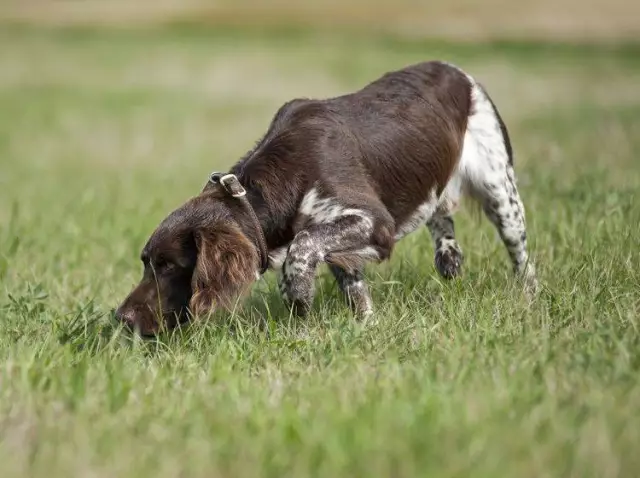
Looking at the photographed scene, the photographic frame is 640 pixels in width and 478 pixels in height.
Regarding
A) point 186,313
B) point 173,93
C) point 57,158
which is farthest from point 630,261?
point 173,93

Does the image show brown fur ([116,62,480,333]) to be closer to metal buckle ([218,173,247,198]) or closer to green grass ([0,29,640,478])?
metal buckle ([218,173,247,198])

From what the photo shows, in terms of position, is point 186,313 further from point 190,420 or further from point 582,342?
point 582,342

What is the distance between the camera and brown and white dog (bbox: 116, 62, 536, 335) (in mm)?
4504

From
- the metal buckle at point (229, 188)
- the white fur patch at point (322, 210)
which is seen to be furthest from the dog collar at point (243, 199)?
the white fur patch at point (322, 210)

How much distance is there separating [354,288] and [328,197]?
57 centimetres

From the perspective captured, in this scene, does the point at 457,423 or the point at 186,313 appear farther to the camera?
the point at 186,313

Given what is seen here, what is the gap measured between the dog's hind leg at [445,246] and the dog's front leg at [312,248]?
0.92 m

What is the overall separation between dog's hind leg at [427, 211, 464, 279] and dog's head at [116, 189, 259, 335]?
1446 millimetres

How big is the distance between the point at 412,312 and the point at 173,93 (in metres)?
14.1

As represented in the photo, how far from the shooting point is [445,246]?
5750 mm

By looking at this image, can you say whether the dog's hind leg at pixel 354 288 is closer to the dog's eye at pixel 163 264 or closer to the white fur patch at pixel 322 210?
the white fur patch at pixel 322 210

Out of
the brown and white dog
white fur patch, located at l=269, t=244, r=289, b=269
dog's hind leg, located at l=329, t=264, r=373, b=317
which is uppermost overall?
the brown and white dog

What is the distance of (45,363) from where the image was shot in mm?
3938

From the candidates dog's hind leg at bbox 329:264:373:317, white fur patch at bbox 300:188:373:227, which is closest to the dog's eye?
white fur patch at bbox 300:188:373:227
